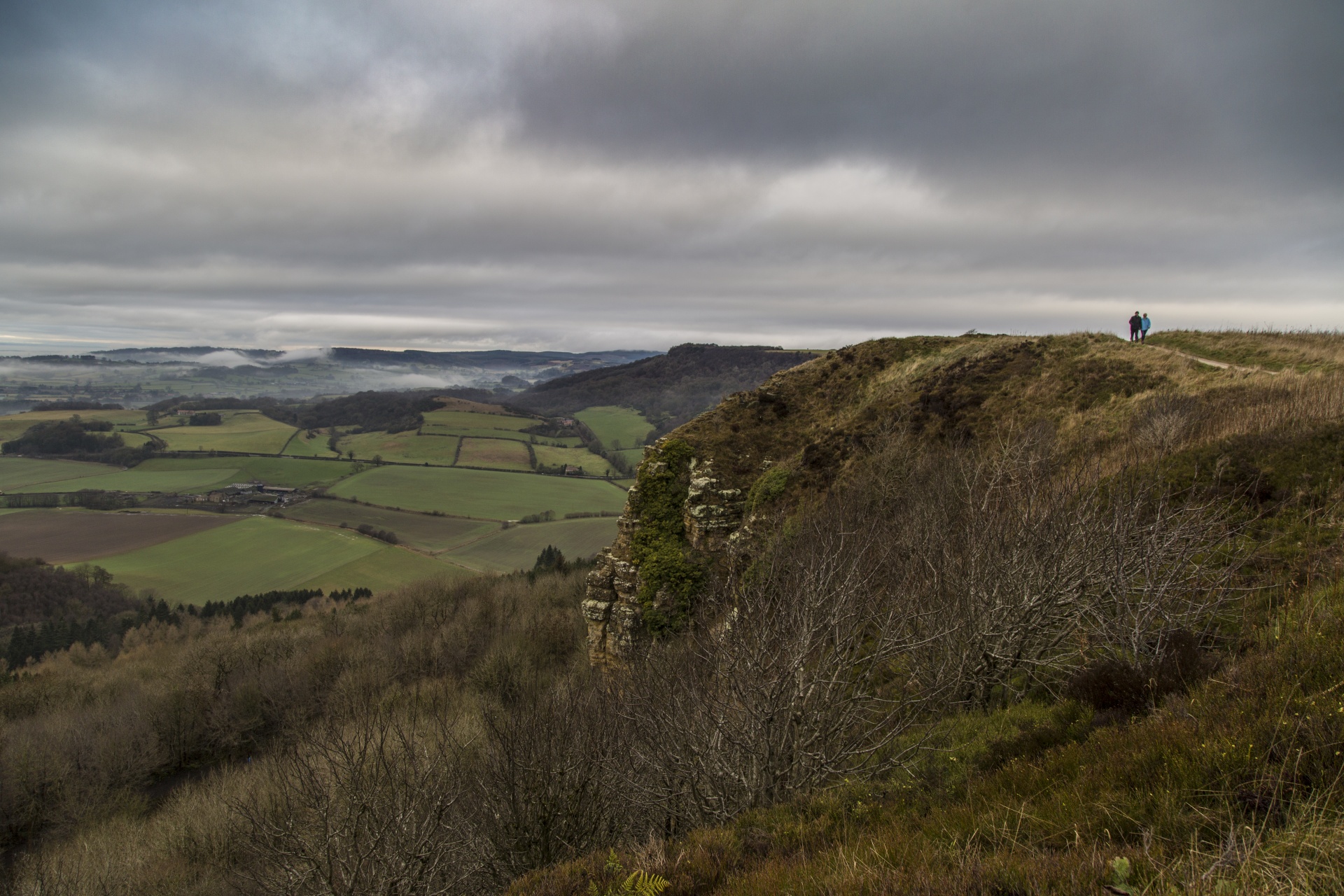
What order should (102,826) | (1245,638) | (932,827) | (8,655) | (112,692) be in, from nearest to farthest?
(932,827), (1245,638), (102,826), (112,692), (8,655)

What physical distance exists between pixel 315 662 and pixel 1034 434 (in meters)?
54.2

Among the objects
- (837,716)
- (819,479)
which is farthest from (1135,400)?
(837,716)

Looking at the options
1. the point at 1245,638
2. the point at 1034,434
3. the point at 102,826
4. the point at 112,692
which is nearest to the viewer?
the point at 1245,638

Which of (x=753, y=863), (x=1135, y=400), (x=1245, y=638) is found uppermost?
(x=1135, y=400)

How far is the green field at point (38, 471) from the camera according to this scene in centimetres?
12988

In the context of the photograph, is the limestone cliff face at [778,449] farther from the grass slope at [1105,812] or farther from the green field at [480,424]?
the green field at [480,424]

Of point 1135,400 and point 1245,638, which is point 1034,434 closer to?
point 1135,400

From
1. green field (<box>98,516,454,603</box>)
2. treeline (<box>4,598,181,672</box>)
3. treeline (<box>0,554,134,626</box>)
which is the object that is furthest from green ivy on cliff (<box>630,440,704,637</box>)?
treeline (<box>0,554,134,626</box>)

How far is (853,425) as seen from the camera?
31484 millimetres

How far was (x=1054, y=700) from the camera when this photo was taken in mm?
9930

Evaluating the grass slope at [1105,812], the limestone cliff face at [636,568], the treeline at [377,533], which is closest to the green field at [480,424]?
the treeline at [377,533]

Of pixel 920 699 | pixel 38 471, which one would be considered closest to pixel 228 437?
pixel 38 471

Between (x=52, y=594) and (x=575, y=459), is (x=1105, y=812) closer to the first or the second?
(x=52, y=594)

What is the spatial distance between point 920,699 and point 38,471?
21201 cm
